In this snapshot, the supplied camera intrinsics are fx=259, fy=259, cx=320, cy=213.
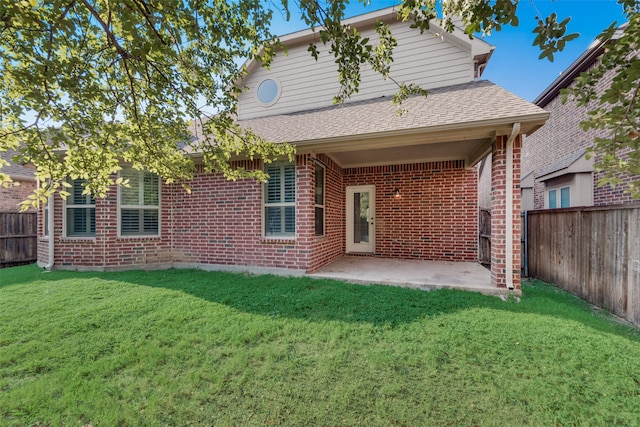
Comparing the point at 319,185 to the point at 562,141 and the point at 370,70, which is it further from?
the point at 562,141

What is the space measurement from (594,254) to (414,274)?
2.84 metres

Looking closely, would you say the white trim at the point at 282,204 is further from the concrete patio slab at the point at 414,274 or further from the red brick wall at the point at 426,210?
the red brick wall at the point at 426,210

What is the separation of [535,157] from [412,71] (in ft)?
28.6

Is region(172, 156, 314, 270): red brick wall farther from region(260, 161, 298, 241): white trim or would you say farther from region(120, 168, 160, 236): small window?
region(120, 168, 160, 236): small window

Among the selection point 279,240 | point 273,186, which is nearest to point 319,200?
point 273,186

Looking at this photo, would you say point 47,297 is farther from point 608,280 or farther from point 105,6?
point 608,280

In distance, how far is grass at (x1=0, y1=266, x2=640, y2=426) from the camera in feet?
6.47

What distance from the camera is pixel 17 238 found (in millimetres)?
8016

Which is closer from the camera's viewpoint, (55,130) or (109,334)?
(55,130)

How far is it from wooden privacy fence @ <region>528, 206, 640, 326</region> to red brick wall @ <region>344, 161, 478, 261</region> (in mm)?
1642

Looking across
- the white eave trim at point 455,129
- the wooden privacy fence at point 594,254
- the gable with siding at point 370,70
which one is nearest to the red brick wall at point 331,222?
the white eave trim at point 455,129

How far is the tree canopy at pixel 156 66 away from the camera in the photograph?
1908mm

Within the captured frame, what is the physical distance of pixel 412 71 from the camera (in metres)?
6.95

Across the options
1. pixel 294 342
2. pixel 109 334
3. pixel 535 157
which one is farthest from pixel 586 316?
pixel 535 157
